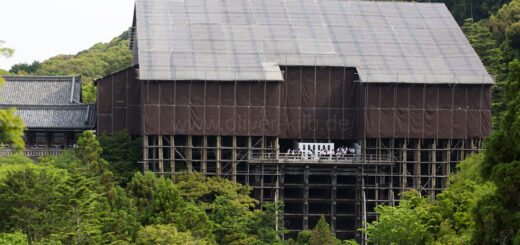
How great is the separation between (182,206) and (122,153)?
1586cm

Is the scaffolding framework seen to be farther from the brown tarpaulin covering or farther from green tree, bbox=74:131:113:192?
A: green tree, bbox=74:131:113:192

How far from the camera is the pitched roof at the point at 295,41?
7238 centimetres

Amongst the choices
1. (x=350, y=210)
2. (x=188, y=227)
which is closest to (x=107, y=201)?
(x=188, y=227)

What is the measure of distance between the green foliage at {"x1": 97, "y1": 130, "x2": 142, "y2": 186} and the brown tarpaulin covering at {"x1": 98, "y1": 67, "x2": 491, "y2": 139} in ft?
6.13

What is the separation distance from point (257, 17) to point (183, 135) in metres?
13.9

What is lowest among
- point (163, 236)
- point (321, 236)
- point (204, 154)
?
point (321, 236)

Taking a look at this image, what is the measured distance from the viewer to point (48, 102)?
81.1 meters

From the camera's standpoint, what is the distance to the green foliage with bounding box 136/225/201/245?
Answer: 52750mm

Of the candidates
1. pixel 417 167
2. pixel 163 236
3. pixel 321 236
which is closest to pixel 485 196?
pixel 163 236

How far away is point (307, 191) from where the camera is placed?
236ft

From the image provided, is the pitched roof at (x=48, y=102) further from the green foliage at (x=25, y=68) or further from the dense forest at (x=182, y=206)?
the green foliage at (x=25, y=68)

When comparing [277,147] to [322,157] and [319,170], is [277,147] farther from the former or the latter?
[319,170]

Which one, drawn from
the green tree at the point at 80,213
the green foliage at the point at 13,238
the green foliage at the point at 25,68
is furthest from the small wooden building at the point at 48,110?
the green foliage at the point at 25,68

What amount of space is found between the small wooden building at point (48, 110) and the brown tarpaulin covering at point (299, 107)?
3455mm
